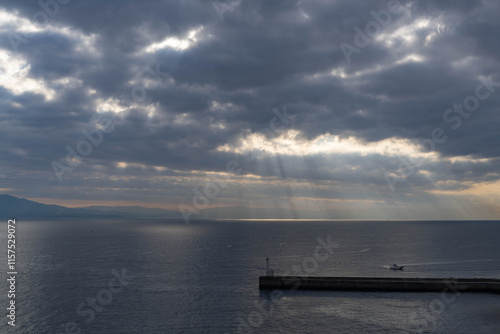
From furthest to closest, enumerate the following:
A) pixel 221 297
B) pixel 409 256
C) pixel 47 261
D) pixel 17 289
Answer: pixel 409 256 < pixel 47 261 < pixel 17 289 < pixel 221 297

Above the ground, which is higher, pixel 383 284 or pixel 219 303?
pixel 383 284

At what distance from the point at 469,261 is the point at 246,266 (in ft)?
229

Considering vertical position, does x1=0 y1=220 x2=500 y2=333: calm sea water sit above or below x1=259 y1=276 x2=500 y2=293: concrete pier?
below

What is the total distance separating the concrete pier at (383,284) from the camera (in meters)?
68.6

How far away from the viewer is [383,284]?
70.2m

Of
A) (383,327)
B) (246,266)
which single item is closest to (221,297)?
(383,327)

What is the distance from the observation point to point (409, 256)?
12325 cm

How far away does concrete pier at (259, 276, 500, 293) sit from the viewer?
225 ft

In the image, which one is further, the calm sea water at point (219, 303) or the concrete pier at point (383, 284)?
the concrete pier at point (383, 284)

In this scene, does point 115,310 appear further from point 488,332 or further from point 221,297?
point 488,332

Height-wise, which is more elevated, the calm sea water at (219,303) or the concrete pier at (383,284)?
the concrete pier at (383,284)

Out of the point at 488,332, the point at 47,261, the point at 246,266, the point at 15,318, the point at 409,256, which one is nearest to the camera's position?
the point at 488,332

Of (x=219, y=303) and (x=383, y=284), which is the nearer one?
(x=219, y=303)

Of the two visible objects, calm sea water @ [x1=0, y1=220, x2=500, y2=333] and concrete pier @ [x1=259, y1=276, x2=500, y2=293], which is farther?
concrete pier @ [x1=259, y1=276, x2=500, y2=293]
